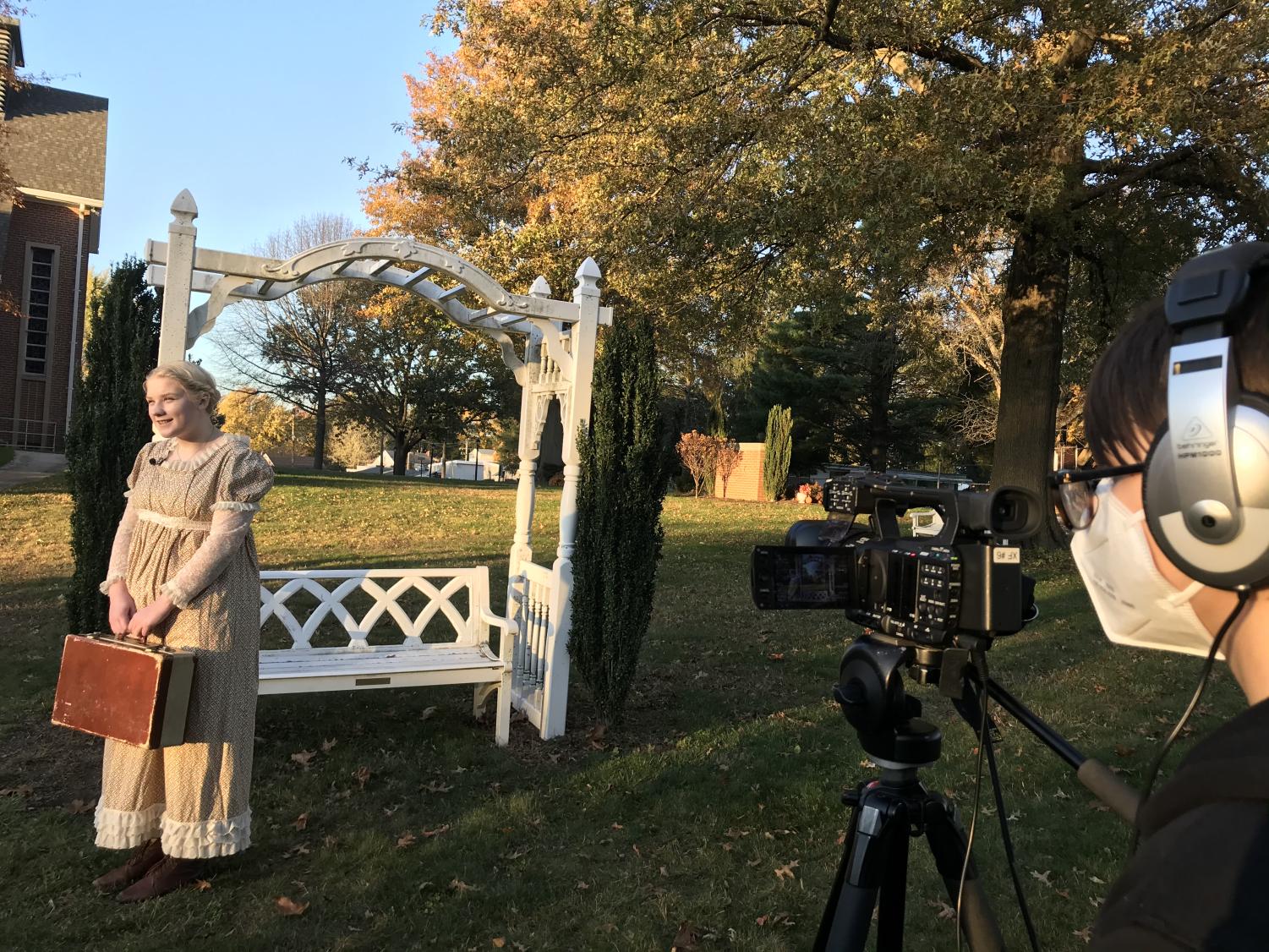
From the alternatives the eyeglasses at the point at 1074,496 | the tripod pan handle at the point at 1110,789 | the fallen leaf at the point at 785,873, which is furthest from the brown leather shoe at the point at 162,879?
the eyeglasses at the point at 1074,496

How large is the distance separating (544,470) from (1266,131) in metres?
21.3

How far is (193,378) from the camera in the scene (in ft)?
10.7

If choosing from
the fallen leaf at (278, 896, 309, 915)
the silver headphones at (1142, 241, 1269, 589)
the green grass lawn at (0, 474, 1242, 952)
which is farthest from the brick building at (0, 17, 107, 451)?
the silver headphones at (1142, 241, 1269, 589)

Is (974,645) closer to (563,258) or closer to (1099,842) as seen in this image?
(1099,842)

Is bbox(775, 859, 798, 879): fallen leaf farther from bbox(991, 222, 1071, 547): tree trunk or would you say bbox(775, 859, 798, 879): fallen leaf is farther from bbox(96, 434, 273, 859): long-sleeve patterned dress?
bbox(991, 222, 1071, 547): tree trunk

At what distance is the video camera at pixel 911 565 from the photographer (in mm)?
1549

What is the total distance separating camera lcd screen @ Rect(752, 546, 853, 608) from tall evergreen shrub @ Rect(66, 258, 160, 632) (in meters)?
4.55

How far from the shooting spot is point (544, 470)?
27.4 m

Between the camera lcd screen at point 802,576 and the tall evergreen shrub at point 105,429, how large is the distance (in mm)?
4549

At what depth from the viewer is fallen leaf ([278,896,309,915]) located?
3283 millimetres

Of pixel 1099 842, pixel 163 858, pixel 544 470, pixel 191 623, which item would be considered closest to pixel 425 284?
pixel 191 623

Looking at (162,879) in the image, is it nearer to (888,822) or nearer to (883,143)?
(888,822)

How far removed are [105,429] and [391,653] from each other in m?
2.16

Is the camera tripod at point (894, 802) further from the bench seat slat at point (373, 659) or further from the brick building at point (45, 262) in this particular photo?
the brick building at point (45, 262)
